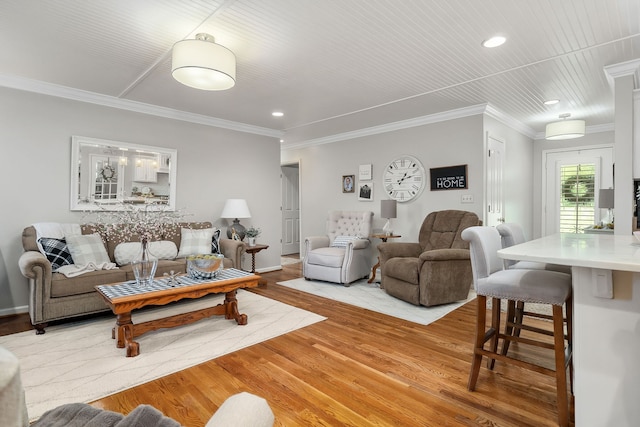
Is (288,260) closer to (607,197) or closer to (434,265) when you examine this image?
(434,265)

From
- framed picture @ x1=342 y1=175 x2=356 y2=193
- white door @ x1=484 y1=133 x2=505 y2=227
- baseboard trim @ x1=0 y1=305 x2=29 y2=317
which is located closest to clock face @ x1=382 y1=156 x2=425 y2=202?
framed picture @ x1=342 y1=175 x2=356 y2=193

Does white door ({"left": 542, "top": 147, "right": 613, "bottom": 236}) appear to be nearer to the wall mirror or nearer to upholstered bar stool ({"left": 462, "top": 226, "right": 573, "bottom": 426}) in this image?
upholstered bar stool ({"left": 462, "top": 226, "right": 573, "bottom": 426})

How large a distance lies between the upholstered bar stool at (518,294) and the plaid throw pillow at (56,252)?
148 inches

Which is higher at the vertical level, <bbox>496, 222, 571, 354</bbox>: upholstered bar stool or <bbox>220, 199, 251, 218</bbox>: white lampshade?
<bbox>220, 199, 251, 218</bbox>: white lampshade

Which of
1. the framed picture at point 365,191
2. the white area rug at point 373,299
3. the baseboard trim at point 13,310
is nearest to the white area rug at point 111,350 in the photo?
the white area rug at point 373,299

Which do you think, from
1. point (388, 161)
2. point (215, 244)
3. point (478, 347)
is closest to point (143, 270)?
point (215, 244)

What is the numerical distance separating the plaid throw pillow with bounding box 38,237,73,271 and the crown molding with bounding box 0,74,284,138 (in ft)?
5.44

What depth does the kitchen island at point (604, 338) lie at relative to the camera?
1422 mm

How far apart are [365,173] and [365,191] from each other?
31cm

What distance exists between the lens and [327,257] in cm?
476

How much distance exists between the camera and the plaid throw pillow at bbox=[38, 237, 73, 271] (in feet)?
10.7

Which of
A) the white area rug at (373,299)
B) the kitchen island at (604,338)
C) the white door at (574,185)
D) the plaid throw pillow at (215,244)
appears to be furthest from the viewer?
the white door at (574,185)

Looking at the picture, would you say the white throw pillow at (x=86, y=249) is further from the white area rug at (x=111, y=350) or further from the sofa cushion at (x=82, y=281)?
the white area rug at (x=111, y=350)

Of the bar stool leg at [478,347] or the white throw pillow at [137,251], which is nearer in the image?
the bar stool leg at [478,347]
